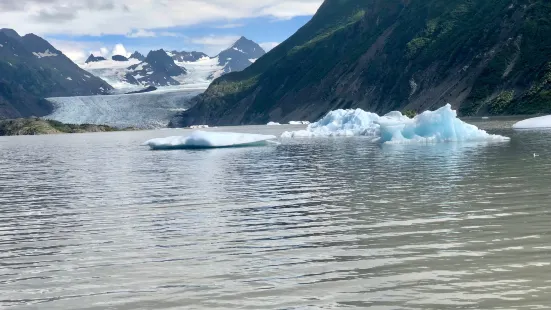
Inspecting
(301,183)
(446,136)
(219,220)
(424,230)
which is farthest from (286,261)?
(446,136)

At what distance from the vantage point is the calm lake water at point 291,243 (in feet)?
39.7

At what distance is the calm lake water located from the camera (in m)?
Answer: 12.1

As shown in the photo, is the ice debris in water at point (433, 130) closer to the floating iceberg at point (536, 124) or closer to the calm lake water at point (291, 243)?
the floating iceberg at point (536, 124)

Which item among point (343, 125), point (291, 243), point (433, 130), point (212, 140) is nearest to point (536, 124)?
point (433, 130)

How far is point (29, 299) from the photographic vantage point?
42.0ft

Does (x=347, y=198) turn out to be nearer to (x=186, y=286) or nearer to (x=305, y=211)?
(x=305, y=211)

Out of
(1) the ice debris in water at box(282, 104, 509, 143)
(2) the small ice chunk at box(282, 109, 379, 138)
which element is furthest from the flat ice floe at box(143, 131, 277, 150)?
(2) the small ice chunk at box(282, 109, 379, 138)

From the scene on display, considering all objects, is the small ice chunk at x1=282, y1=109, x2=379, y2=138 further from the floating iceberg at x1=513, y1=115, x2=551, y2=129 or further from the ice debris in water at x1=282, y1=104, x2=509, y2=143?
the ice debris in water at x1=282, y1=104, x2=509, y2=143

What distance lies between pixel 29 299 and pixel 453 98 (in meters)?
170

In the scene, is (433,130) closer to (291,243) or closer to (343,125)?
(343,125)

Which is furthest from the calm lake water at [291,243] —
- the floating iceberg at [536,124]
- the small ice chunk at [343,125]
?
the small ice chunk at [343,125]

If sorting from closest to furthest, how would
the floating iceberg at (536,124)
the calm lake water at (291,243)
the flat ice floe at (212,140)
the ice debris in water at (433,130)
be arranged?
the calm lake water at (291,243) → the ice debris in water at (433,130) → the flat ice floe at (212,140) → the floating iceberg at (536,124)

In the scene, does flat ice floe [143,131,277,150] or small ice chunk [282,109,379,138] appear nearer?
flat ice floe [143,131,277,150]

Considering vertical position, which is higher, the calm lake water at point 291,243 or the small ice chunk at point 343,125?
the small ice chunk at point 343,125
